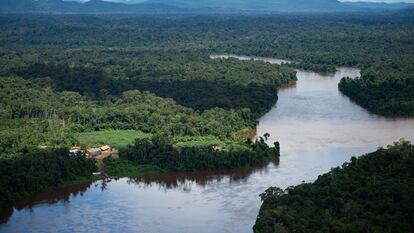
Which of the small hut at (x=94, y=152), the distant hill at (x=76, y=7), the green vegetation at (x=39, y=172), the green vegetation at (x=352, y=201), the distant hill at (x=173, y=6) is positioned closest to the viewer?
the green vegetation at (x=352, y=201)

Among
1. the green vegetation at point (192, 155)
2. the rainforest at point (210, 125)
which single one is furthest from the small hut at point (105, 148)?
the green vegetation at point (192, 155)

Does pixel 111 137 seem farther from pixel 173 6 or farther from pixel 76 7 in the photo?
pixel 173 6

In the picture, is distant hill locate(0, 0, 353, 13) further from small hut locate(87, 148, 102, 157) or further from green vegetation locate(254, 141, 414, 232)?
green vegetation locate(254, 141, 414, 232)

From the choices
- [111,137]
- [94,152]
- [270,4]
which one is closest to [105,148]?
[94,152]

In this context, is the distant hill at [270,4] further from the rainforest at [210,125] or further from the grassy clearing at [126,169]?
the grassy clearing at [126,169]

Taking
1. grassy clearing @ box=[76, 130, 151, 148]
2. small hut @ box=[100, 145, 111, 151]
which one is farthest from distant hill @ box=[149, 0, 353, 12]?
small hut @ box=[100, 145, 111, 151]

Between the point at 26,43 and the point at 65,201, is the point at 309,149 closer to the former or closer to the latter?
the point at 65,201
